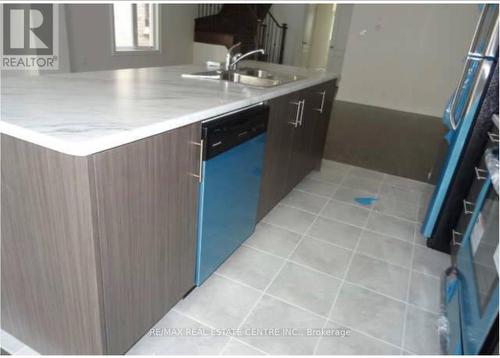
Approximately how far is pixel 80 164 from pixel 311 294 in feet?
4.21

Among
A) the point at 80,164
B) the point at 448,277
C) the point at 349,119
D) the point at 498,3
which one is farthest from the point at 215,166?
the point at 349,119

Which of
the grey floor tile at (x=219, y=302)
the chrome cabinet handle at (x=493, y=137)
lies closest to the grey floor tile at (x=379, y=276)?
the grey floor tile at (x=219, y=302)

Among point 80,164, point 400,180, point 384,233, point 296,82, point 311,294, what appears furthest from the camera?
point 400,180

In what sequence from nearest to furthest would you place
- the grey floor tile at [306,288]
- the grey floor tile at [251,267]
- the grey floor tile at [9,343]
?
the grey floor tile at [9,343] < the grey floor tile at [306,288] < the grey floor tile at [251,267]

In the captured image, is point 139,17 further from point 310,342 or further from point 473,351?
point 473,351

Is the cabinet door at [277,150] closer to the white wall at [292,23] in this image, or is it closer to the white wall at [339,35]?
the white wall at [292,23]

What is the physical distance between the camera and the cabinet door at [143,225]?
0.97 m

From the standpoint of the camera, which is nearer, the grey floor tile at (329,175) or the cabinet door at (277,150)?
the cabinet door at (277,150)

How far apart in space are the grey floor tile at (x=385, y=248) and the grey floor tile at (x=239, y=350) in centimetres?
101

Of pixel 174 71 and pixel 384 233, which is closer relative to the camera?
pixel 174 71

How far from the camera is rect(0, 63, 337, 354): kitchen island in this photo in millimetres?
905

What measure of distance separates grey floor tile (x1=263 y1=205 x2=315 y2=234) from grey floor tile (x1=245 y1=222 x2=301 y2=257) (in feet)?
0.20

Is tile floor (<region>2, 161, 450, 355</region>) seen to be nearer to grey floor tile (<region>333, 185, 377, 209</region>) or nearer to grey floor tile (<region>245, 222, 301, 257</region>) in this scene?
grey floor tile (<region>245, 222, 301, 257</region>)

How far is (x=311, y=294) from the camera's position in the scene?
1713mm
